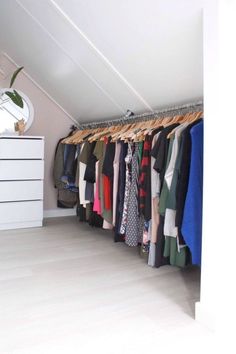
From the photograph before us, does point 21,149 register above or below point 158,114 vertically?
below

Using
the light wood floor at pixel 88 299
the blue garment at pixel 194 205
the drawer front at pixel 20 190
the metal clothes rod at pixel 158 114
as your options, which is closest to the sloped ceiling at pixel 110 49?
Answer: the metal clothes rod at pixel 158 114

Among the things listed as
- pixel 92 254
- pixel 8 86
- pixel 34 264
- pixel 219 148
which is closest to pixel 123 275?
pixel 92 254

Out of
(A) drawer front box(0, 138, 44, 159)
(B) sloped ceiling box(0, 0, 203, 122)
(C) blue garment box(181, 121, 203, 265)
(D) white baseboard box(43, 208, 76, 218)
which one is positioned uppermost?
(B) sloped ceiling box(0, 0, 203, 122)

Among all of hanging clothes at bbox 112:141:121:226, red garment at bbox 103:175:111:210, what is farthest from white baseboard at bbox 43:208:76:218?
hanging clothes at bbox 112:141:121:226

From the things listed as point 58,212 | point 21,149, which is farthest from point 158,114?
point 58,212

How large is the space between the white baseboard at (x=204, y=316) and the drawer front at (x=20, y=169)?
2464mm

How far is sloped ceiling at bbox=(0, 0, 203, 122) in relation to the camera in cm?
199

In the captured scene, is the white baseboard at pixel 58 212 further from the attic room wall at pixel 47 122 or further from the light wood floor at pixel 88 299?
the light wood floor at pixel 88 299

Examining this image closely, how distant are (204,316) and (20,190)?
252 centimetres

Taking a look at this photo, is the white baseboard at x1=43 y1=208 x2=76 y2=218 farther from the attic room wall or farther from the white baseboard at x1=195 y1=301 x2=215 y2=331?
the white baseboard at x1=195 y1=301 x2=215 y2=331

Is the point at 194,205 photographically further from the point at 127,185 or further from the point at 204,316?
the point at 127,185

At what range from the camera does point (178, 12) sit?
1816 mm

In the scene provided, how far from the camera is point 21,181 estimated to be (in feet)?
11.7

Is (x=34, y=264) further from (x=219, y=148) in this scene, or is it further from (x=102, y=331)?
(x=219, y=148)
